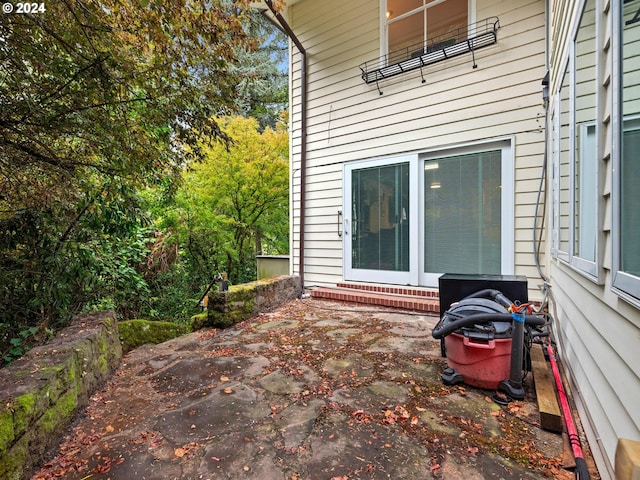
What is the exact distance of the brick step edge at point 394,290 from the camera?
13.5 feet

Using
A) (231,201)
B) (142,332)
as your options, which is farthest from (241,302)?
(231,201)

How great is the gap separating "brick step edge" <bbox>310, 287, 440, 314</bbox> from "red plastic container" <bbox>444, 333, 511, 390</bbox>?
70.4 inches

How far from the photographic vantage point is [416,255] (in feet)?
13.9

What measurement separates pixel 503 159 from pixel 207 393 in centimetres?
390

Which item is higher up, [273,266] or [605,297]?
[605,297]

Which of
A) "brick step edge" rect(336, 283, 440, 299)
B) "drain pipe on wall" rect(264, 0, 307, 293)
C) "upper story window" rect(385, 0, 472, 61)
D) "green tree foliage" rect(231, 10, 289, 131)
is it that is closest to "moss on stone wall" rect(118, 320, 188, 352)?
"drain pipe on wall" rect(264, 0, 307, 293)

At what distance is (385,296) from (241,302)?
1.97 m

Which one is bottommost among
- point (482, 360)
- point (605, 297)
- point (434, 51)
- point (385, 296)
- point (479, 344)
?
point (385, 296)

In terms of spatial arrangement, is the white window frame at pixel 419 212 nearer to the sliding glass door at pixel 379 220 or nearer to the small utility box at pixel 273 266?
the sliding glass door at pixel 379 220

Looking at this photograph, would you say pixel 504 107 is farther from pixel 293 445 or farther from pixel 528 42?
pixel 293 445

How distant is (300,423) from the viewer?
168cm

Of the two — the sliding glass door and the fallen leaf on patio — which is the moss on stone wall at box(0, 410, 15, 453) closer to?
the fallen leaf on patio

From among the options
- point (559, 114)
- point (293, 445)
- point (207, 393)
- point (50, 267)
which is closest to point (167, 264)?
point (50, 267)

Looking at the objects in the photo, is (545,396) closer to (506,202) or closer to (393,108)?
(506,202)
